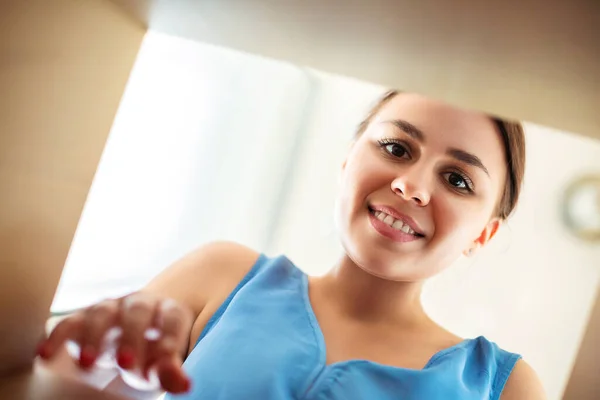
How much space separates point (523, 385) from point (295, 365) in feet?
0.56

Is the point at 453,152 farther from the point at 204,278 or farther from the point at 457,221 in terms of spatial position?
the point at 204,278

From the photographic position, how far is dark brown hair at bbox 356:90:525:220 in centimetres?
42

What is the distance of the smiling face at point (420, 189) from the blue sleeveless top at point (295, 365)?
69 mm

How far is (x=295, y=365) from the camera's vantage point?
15.4 inches

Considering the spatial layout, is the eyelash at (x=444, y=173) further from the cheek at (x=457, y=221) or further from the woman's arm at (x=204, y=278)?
the woman's arm at (x=204, y=278)

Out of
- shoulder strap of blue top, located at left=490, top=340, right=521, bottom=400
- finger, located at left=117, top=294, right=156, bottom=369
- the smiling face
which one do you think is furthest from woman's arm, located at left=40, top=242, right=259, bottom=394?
shoulder strap of blue top, located at left=490, top=340, right=521, bottom=400

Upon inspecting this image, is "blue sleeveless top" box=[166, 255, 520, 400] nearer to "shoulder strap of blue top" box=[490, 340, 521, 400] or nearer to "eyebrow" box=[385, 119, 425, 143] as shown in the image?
"shoulder strap of blue top" box=[490, 340, 521, 400]

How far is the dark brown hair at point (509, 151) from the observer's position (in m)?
0.42

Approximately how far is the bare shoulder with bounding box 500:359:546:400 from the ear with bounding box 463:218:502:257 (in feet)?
0.31

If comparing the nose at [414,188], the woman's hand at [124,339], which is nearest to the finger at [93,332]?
the woman's hand at [124,339]

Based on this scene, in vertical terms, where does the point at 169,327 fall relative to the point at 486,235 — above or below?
below

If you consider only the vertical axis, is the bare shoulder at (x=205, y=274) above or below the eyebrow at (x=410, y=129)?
below

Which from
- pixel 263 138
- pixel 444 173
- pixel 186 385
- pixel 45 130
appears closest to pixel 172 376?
pixel 186 385

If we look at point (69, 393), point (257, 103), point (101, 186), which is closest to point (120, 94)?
point (101, 186)
